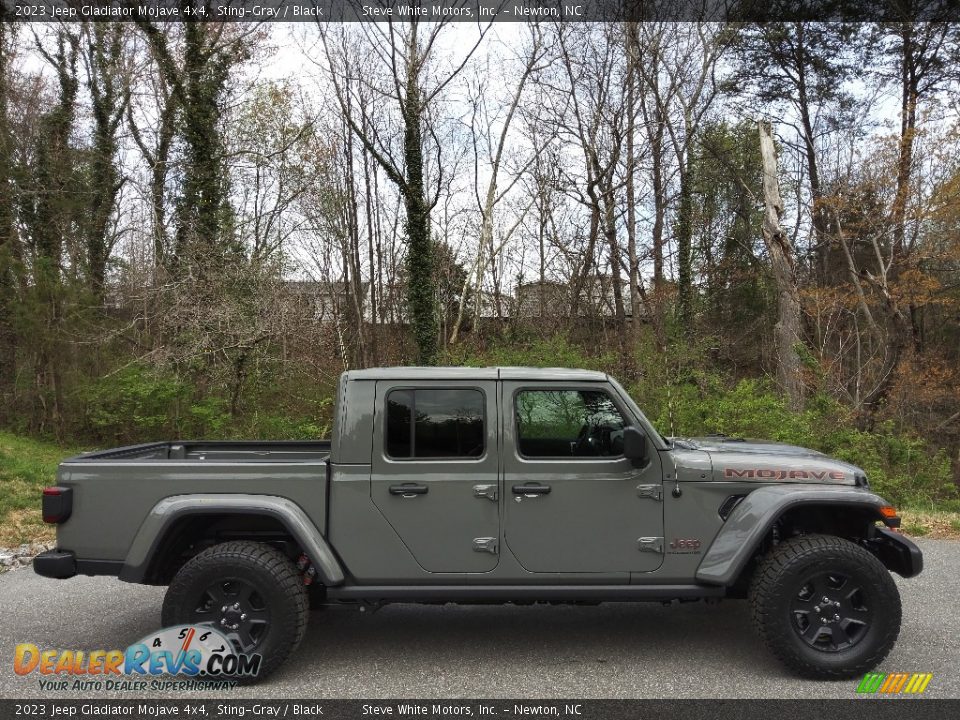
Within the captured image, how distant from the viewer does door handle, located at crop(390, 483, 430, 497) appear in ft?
A: 12.8

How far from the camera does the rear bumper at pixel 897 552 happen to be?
156 inches

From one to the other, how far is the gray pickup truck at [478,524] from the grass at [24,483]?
409 cm

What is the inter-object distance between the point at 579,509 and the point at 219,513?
2038 mm

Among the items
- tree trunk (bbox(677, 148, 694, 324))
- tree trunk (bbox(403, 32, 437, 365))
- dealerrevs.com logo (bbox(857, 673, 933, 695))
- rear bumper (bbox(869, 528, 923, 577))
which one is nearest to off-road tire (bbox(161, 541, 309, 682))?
dealerrevs.com logo (bbox(857, 673, 933, 695))

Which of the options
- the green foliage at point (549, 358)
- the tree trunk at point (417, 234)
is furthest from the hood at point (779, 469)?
the tree trunk at point (417, 234)

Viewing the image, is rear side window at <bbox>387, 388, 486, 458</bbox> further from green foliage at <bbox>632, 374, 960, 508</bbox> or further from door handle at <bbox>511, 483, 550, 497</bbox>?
green foliage at <bbox>632, 374, 960, 508</bbox>

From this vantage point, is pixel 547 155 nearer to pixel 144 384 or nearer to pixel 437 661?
pixel 144 384

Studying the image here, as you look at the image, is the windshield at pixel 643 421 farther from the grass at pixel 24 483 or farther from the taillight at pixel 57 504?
the grass at pixel 24 483

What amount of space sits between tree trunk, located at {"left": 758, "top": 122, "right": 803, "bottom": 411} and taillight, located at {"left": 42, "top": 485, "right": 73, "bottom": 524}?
37.7ft

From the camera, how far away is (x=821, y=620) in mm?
3834

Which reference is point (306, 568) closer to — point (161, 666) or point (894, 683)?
point (161, 666)

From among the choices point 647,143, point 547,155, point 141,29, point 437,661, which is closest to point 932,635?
point 437,661

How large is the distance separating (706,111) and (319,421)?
15.1 meters

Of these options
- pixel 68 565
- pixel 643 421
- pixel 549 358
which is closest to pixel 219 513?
pixel 68 565
